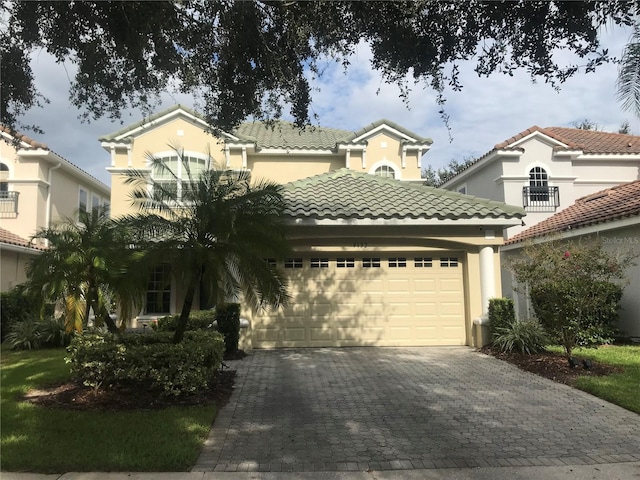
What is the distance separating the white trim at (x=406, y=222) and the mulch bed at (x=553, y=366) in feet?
10.3

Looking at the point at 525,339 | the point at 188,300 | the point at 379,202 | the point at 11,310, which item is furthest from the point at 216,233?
the point at 11,310

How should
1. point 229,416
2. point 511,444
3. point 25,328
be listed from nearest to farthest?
1. point 511,444
2. point 229,416
3. point 25,328

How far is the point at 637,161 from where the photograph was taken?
64.7ft

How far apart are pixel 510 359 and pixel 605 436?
462cm

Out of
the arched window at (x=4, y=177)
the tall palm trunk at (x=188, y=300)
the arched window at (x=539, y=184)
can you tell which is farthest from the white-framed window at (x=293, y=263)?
the arched window at (x=4, y=177)

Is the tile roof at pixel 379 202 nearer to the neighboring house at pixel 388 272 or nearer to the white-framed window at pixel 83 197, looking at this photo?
the neighboring house at pixel 388 272

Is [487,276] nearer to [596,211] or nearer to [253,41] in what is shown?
[596,211]

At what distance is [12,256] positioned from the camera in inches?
623

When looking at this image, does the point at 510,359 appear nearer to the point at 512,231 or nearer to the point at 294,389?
the point at 294,389

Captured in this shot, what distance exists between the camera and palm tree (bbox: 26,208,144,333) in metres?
7.07

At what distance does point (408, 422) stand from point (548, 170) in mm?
16378

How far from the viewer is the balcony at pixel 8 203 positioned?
17344mm

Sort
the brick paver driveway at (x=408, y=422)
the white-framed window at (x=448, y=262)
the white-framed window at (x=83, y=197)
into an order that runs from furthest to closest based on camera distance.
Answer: the white-framed window at (x=83, y=197)
the white-framed window at (x=448, y=262)
the brick paver driveway at (x=408, y=422)

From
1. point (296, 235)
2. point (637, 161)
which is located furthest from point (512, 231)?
point (296, 235)
